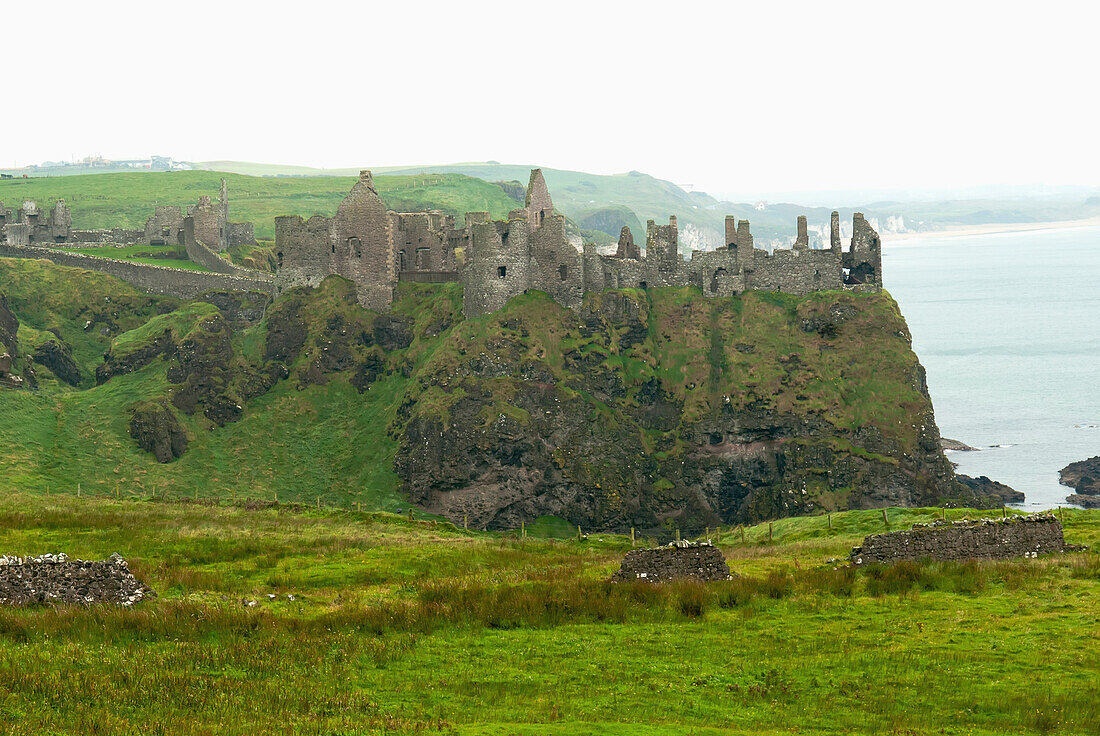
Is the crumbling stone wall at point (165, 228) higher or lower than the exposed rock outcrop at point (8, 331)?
higher

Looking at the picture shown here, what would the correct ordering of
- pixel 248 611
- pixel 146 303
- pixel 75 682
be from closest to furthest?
pixel 75 682, pixel 248 611, pixel 146 303

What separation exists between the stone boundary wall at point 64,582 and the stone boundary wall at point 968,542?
22.7 metres

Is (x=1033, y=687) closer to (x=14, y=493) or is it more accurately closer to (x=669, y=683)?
(x=669, y=683)

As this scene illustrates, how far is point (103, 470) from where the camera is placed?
8350 centimetres

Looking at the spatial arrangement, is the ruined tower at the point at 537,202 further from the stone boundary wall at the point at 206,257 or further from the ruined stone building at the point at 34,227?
the ruined stone building at the point at 34,227

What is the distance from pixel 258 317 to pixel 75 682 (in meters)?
85.9

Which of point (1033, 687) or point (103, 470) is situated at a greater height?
point (1033, 687)

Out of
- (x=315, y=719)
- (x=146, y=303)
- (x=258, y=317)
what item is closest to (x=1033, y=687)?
(x=315, y=719)

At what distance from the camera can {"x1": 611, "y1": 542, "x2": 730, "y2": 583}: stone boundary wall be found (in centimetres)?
3809

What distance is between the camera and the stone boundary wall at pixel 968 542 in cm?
4019

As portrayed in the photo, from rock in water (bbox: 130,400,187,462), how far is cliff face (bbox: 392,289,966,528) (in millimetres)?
15865

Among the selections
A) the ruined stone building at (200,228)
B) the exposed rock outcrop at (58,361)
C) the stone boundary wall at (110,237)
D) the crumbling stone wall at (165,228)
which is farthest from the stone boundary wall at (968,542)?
the stone boundary wall at (110,237)

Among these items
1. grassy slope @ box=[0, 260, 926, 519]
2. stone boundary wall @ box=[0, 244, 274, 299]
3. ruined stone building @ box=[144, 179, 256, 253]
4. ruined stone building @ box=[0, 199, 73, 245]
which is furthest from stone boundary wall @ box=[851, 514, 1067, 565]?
ruined stone building @ box=[0, 199, 73, 245]

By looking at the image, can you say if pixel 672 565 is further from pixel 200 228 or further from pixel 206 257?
pixel 200 228
